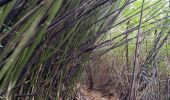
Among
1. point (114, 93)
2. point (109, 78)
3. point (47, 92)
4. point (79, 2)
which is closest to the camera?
point (79, 2)

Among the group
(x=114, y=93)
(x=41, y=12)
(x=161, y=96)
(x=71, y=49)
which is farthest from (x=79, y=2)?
(x=114, y=93)

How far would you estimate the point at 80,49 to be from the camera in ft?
4.34

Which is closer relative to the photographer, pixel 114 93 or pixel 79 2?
pixel 79 2

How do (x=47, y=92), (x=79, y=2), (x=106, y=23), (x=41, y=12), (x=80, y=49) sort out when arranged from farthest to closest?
(x=106, y=23)
(x=80, y=49)
(x=47, y=92)
(x=79, y=2)
(x=41, y=12)

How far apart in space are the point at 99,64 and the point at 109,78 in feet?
1.08

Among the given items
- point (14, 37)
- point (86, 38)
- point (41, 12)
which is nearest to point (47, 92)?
point (86, 38)

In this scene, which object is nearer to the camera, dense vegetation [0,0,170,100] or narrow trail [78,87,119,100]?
dense vegetation [0,0,170,100]

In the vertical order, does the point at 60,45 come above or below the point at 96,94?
above

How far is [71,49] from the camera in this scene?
1.28 meters

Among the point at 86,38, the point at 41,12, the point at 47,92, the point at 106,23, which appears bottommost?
the point at 47,92

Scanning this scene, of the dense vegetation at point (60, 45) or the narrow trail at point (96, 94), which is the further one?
the narrow trail at point (96, 94)

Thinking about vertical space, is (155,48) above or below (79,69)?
above

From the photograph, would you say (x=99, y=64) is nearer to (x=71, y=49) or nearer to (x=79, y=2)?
(x=71, y=49)

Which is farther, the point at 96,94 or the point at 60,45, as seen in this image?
the point at 96,94
